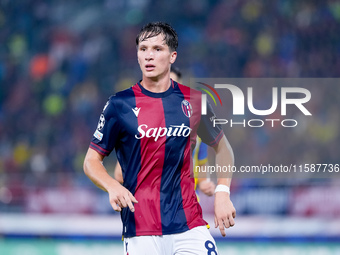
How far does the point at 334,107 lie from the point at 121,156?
8943 millimetres

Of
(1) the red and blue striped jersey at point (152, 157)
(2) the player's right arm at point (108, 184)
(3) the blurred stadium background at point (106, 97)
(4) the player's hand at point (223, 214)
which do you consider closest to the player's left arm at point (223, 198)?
(4) the player's hand at point (223, 214)

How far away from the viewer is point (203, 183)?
5.28 m

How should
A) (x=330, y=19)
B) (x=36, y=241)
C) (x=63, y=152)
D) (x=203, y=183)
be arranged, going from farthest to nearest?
(x=330, y=19)
(x=63, y=152)
(x=36, y=241)
(x=203, y=183)

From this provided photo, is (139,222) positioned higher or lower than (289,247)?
lower

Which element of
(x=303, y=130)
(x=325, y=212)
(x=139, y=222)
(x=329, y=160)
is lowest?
(x=139, y=222)

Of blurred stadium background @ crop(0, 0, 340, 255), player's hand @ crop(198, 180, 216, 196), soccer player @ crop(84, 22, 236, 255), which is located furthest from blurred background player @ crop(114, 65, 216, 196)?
blurred stadium background @ crop(0, 0, 340, 255)

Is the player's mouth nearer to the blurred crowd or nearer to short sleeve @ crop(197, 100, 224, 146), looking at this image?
short sleeve @ crop(197, 100, 224, 146)

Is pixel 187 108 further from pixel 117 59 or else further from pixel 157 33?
pixel 117 59

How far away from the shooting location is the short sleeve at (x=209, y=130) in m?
4.02

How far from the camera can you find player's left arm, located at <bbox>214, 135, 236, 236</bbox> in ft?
11.8

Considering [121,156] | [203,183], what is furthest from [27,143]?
[121,156]

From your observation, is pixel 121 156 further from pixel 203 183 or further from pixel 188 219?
pixel 203 183

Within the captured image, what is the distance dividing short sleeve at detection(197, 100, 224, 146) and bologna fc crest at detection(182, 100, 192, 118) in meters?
0.13

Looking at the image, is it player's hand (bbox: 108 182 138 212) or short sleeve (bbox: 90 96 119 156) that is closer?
player's hand (bbox: 108 182 138 212)
